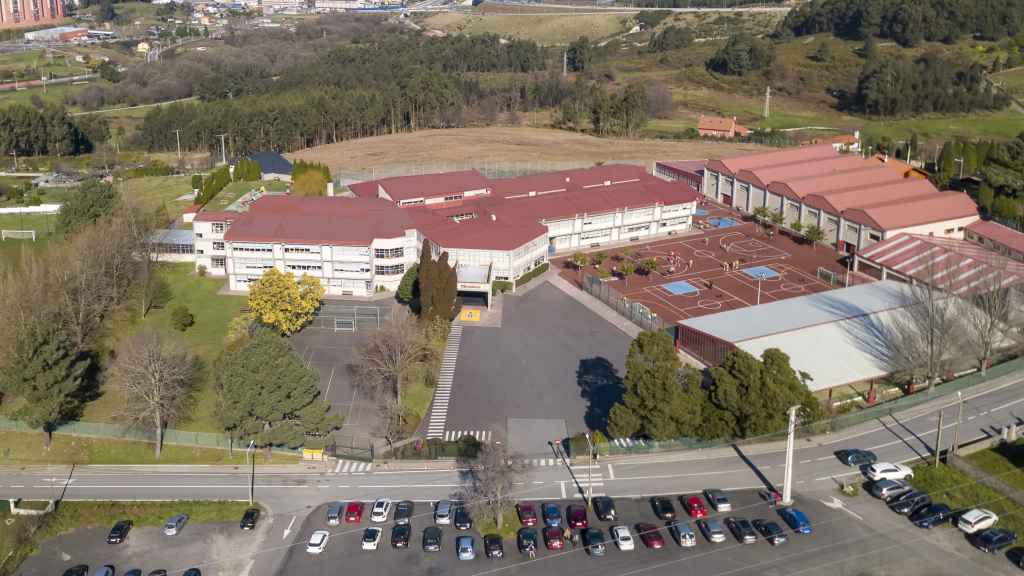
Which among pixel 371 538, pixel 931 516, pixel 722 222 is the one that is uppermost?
pixel 722 222

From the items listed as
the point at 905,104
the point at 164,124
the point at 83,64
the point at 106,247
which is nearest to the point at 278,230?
the point at 106,247

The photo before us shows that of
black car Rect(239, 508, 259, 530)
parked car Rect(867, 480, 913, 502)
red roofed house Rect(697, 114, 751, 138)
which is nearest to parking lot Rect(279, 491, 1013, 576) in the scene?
parked car Rect(867, 480, 913, 502)

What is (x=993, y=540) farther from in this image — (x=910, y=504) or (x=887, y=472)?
(x=887, y=472)

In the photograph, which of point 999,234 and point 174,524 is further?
point 999,234

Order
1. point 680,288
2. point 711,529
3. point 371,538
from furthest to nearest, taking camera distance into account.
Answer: point 680,288 < point 711,529 < point 371,538

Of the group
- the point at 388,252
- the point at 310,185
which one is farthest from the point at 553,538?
the point at 310,185

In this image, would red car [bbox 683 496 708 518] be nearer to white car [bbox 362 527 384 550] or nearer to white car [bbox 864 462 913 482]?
white car [bbox 864 462 913 482]

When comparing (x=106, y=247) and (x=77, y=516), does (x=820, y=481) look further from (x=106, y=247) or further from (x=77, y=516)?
(x=106, y=247)
